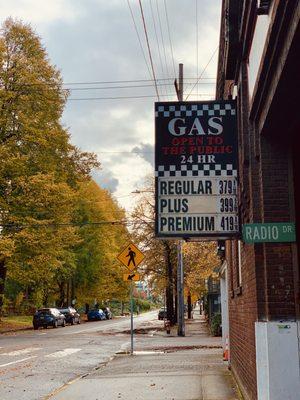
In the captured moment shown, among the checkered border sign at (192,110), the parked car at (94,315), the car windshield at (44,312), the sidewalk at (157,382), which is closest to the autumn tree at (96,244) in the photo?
the parked car at (94,315)

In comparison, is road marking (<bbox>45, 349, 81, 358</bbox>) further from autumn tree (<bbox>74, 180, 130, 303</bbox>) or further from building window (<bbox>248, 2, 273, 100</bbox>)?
autumn tree (<bbox>74, 180, 130, 303</bbox>)

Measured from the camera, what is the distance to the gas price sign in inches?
302

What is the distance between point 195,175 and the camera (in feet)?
25.2

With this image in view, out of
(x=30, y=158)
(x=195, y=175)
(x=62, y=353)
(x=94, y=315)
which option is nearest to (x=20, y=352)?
(x=62, y=353)

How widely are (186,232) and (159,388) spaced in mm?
3629

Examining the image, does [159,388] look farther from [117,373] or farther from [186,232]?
[186,232]

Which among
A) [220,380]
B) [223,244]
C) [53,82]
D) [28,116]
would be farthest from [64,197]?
[220,380]

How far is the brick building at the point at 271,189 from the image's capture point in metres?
5.16

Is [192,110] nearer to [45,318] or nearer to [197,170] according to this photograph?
[197,170]

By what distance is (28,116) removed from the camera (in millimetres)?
32469

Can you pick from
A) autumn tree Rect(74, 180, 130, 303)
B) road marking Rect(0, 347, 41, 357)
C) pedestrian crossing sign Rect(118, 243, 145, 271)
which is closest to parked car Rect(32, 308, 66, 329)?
autumn tree Rect(74, 180, 130, 303)

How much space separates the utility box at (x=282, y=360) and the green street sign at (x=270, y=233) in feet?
Result: 2.82

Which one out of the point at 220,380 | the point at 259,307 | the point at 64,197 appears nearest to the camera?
the point at 259,307

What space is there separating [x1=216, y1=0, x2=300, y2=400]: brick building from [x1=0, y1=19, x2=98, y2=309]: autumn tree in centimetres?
2278
